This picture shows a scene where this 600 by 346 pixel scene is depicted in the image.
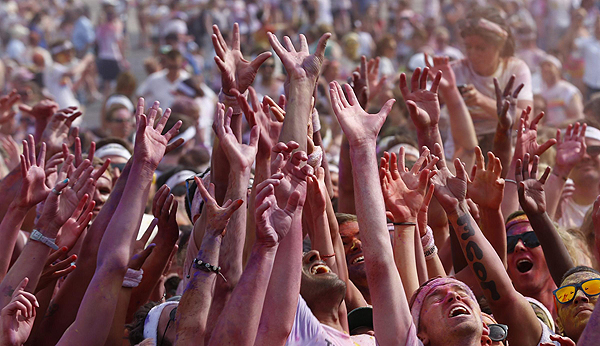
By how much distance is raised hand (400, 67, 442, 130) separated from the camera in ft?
14.3

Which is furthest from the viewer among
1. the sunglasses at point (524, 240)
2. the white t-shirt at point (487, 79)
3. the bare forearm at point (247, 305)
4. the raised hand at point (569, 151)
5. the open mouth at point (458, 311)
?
the white t-shirt at point (487, 79)

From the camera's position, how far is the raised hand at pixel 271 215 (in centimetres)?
284

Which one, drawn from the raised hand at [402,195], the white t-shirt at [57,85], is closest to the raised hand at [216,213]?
the raised hand at [402,195]

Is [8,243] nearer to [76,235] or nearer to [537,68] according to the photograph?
[76,235]

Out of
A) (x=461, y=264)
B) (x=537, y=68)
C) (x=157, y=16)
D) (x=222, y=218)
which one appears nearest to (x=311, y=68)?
(x=222, y=218)

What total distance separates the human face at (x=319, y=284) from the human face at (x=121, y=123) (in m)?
5.52

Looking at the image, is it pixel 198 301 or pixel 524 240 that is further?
pixel 524 240

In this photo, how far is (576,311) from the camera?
3453mm

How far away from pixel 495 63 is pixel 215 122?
3.23 meters

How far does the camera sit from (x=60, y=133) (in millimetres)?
5309

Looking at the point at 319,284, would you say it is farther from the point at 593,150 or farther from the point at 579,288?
the point at 593,150

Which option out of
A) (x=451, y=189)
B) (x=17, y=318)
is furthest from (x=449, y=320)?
(x=17, y=318)

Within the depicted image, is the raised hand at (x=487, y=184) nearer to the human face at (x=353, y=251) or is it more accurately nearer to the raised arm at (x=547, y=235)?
the raised arm at (x=547, y=235)

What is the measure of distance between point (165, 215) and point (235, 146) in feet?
2.24
